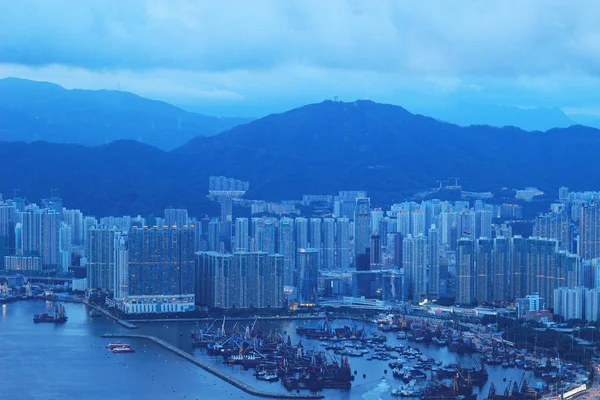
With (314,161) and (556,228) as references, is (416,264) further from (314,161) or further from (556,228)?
(314,161)

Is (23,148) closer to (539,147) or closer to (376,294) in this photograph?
(539,147)

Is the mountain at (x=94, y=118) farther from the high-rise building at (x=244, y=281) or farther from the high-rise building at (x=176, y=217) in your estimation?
the high-rise building at (x=244, y=281)

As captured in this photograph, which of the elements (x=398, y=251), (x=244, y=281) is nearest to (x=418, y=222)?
(x=398, y=251)

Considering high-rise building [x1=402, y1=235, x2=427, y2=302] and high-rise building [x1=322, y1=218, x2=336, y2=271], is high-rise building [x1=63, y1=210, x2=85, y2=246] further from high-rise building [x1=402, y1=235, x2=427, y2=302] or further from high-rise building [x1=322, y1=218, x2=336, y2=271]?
high-rise building [x1=402, y1=235, x2=427, y2=302]

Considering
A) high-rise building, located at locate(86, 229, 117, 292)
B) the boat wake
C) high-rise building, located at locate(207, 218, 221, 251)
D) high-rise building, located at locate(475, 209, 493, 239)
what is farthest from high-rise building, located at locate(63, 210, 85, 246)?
the boat wake

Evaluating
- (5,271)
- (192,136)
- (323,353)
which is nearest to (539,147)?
(192,136)
